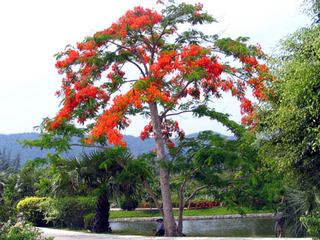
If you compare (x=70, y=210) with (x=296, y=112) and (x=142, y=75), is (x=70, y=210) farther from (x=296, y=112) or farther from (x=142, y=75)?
(x=296, y=112)

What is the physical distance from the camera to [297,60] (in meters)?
8.70

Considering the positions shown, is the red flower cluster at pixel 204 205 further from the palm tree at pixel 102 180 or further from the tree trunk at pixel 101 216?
the tree trunk at pixel 101 216

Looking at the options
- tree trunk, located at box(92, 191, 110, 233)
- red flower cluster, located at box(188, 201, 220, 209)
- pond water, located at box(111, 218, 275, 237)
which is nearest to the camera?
tree trunk, located at box(92, 191, 110, 233)

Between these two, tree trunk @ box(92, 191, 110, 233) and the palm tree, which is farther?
tree trunk @ box(92, 191, 110, 233)

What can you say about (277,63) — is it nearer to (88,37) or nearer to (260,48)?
(260,48)

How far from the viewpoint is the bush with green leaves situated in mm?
18062

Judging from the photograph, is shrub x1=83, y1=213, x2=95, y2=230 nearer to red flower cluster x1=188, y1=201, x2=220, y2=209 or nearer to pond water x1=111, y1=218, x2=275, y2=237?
pond water x1=111, y1=218, x2=275, y2=237

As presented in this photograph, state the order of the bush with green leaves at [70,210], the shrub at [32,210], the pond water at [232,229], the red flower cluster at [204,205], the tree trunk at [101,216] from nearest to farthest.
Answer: the tree trunk at [101,216]
the pond water at [232,229]
the bush with green leaves at [70,210]
the shrub at [32,210]
the red flower cluster at [204,205]

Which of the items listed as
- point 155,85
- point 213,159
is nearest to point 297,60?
point 213,159

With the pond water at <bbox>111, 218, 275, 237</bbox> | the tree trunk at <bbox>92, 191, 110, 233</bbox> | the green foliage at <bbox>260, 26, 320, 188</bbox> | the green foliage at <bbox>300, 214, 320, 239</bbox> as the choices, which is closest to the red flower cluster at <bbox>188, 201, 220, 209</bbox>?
the pond water at <bbox>111, 218, 275, 237</bbox>

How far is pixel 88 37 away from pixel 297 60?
8801 millimetres

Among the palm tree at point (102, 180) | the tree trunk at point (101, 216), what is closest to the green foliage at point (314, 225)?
the palm tree at point (102, 180)

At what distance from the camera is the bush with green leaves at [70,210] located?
18.1m

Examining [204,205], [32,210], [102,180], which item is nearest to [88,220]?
[102,180]
